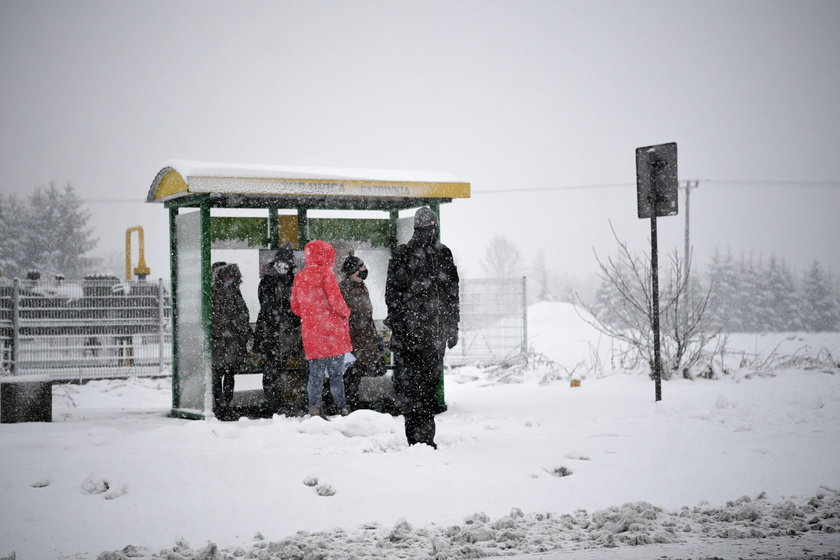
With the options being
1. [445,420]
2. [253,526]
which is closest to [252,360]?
[445,420]

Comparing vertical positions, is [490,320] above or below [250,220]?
below

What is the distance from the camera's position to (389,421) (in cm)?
855

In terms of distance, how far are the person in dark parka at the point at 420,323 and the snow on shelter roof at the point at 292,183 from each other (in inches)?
119

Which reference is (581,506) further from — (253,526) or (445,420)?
(445,420)

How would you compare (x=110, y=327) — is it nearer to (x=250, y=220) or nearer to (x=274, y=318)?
(x=250, y=220)

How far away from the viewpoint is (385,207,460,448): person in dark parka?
23.7 feet

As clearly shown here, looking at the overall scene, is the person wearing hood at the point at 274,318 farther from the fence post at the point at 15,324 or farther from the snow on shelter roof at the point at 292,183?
the fence post at the point at 15,324

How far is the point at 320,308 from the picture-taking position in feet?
31.0

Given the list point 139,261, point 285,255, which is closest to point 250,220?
point 285,255

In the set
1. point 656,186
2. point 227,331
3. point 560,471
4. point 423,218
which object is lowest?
point 560,471

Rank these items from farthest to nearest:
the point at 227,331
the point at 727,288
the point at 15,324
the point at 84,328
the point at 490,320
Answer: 1. the point at 727,288
2. the point at 490,320
3. the point at 84,328
4. the point at 15,324
5. the point at 227,331

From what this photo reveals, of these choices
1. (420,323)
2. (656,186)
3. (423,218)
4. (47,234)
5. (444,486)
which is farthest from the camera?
(47,234)

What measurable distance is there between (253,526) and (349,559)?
103 centimetres

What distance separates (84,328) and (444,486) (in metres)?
13.4
